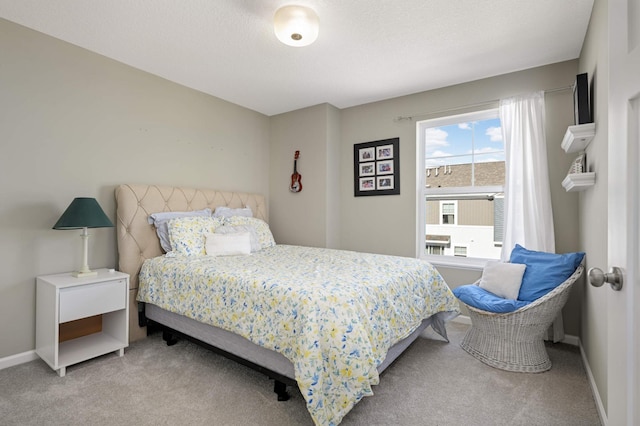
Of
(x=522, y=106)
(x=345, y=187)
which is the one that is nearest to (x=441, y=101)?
(x=522, y=106)

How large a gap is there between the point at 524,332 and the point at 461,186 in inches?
65.5

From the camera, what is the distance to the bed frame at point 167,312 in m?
1.95

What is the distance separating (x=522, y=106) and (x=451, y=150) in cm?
78

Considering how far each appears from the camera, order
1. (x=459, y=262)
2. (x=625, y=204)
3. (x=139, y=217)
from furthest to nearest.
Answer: (x=459, y=262), (x=139, y=217), (x=625, y=204)

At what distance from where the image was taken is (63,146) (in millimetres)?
2586

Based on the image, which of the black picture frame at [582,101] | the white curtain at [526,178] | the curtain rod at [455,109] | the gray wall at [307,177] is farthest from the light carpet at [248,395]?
Result: the curtain rod at [455,109]

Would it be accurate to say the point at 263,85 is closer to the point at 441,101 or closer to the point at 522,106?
the point at 441,101

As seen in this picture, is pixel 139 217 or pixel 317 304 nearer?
pixel 317 304

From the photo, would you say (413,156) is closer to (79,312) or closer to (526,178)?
(526,178)

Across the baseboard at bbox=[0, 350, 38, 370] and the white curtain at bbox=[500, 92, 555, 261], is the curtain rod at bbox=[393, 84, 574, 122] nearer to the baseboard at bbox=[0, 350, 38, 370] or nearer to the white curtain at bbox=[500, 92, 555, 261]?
the white curtain at bbox=[500, 92, 555, 261]

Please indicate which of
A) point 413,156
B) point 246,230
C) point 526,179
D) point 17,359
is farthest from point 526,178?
point 17,359

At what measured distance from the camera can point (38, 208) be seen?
96.7 inches

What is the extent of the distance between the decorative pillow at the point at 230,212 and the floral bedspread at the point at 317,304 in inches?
31.2

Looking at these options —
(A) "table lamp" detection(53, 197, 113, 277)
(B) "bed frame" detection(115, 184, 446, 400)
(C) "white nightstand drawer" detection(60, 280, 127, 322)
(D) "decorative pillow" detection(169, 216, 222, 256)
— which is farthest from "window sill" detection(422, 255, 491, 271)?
(A) "table lamp" detection(53, 197, 113, 277)
